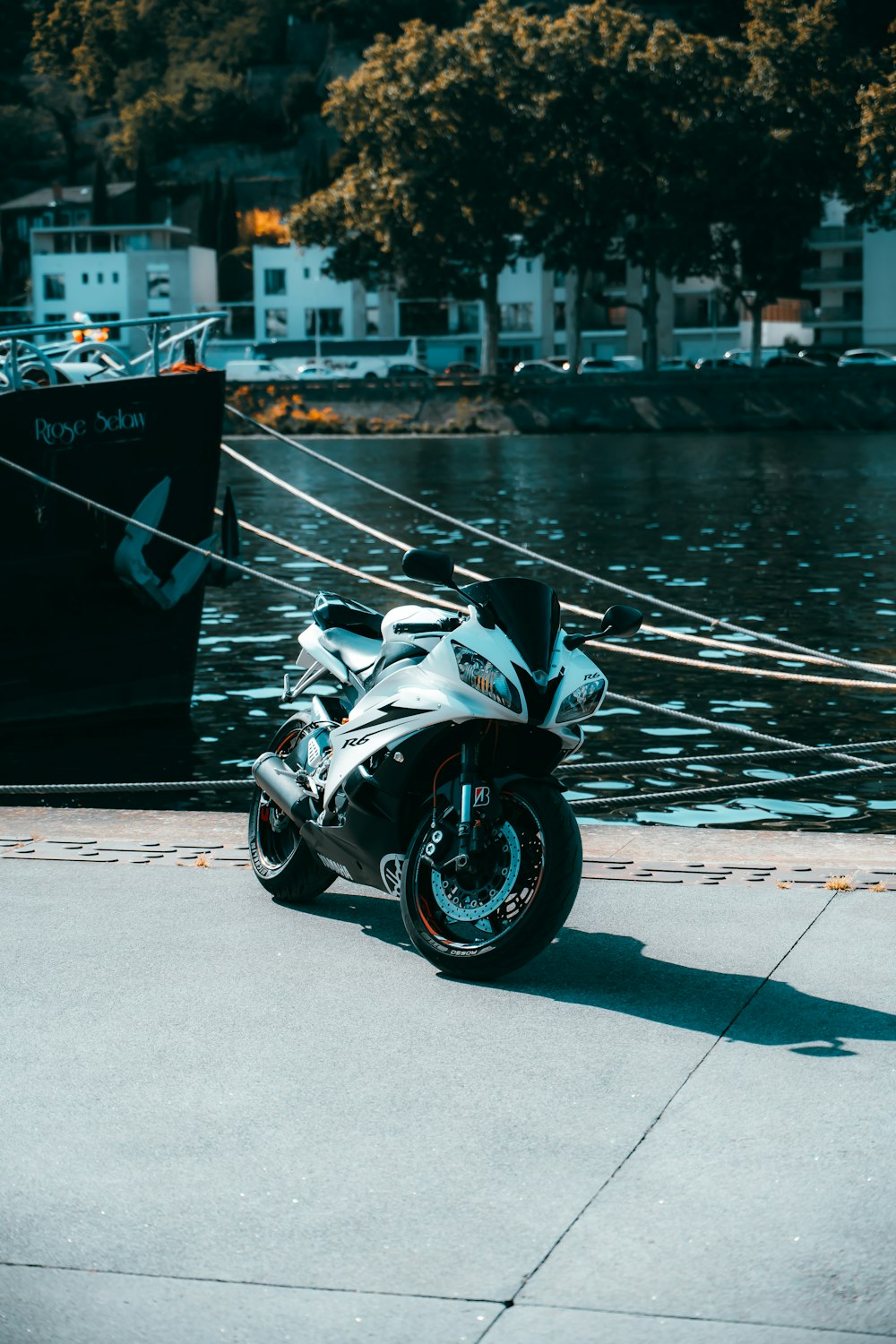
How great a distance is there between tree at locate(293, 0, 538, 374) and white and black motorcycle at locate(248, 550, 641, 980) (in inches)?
3200

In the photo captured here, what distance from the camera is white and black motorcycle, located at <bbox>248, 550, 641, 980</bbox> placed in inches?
233

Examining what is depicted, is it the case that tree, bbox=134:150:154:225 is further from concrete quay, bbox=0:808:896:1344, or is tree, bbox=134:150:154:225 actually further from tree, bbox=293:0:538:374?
concrete quay, bbox=0:808:896:1344

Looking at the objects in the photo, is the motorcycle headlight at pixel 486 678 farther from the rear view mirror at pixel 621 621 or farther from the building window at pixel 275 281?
the building window at pixel 275 281

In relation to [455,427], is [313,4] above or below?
above

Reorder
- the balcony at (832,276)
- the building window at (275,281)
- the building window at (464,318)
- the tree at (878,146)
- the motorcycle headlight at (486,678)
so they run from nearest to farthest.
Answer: the motorcycle headlight at (486,678)
the tree at (878,146)
the balcony at (832,276)
the building window at (464,318)
the building window at (275,281)

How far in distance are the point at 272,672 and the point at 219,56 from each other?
548 ft

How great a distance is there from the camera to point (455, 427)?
84.7 m

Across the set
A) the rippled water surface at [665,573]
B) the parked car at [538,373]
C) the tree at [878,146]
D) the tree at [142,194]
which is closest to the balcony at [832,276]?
the tree at [878,146]

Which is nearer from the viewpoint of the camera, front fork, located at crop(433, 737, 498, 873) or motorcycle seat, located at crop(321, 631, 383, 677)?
front fork, located at crop(433, 737, 498, 873)

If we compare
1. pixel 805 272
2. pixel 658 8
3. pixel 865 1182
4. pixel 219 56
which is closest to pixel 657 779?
pixel 865 1182

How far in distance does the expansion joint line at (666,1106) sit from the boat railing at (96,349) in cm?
926

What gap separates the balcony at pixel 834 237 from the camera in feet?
335

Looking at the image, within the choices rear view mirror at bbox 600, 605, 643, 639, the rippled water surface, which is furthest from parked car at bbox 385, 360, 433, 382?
rear view mirror at bbox 600, 605, 643, 639

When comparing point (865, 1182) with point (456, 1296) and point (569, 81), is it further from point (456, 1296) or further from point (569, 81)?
point (569, 81)
